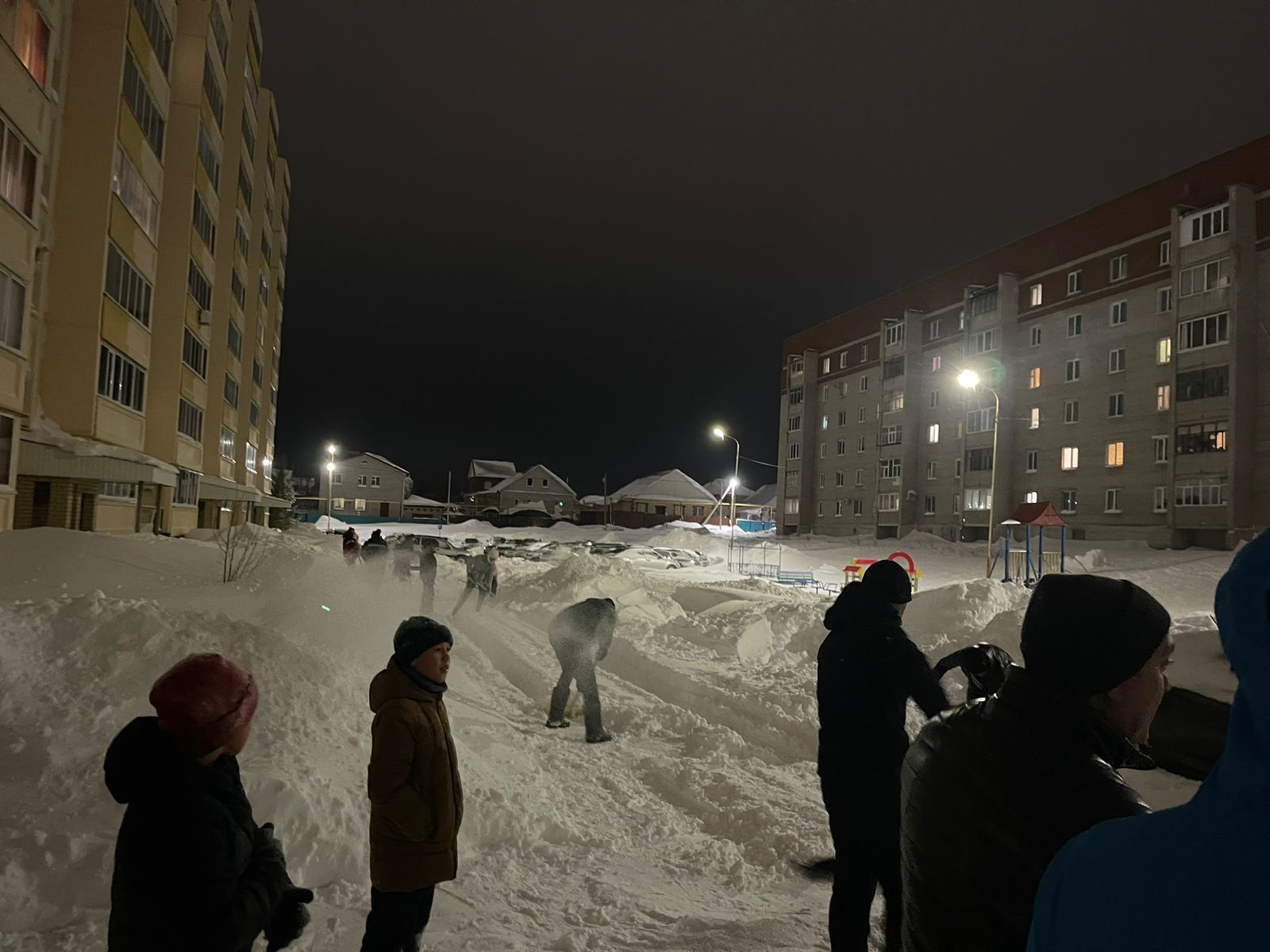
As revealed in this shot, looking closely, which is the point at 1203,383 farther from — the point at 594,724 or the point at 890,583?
the point at 890,583

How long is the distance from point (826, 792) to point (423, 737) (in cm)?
205

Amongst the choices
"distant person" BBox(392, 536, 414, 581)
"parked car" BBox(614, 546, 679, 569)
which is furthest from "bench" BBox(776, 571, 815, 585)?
"distant person" BBox(392, 536, 414, 581)

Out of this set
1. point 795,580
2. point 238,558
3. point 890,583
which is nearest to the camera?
point 890,583

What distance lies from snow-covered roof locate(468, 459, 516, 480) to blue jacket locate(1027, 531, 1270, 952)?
108502mm

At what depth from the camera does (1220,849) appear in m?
0.73

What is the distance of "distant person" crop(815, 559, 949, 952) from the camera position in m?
3.69

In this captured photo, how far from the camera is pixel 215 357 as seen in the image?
107ft

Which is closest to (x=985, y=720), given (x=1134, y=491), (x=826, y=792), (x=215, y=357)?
(x=826, y=792)

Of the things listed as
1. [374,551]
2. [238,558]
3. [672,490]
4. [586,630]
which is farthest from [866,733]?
[672,490]

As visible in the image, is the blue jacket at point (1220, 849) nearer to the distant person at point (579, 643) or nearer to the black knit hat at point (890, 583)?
the black knit hat at point (890, 583)

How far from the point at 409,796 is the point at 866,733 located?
222cm

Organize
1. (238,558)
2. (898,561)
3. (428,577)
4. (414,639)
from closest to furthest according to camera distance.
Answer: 1. (414,639)
2. (428,577)
3. (898,561)
4. (238,558)

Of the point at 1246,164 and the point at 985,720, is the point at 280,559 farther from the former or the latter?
the point at 1246,164

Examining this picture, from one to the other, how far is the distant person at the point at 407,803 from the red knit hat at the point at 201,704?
1030 millimetres
